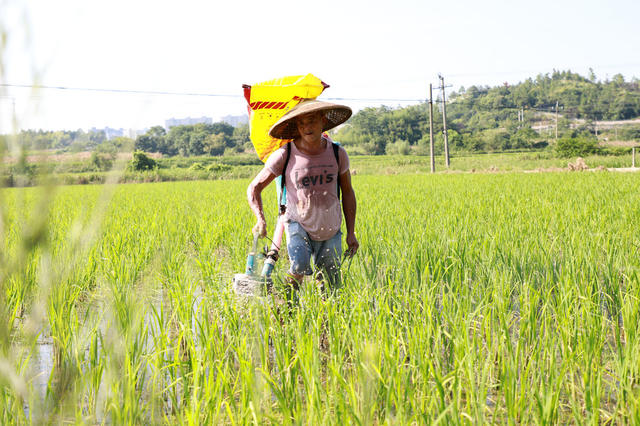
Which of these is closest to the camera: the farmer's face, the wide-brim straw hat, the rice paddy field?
the rice paddy field

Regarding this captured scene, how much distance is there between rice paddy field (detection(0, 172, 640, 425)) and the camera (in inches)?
22.0

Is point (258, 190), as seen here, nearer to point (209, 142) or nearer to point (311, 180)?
point (311, 180)

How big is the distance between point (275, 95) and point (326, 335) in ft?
4.19

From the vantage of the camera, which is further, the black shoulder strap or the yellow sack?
the yellow sack

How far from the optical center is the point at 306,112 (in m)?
2.41

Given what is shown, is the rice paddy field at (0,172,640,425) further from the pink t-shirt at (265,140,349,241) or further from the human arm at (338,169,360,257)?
the pink t-shirt at (265,140,349,241)

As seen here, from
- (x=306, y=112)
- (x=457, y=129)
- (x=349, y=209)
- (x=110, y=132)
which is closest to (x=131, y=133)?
(x=110, y=132)

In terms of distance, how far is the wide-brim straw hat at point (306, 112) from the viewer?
2.41 m

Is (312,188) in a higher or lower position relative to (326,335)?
higher

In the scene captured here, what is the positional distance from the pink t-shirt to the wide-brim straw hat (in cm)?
11

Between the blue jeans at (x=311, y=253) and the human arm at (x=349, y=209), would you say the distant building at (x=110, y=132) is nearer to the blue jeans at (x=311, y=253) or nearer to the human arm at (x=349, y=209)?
the blue jeans at (x=311, y=253)

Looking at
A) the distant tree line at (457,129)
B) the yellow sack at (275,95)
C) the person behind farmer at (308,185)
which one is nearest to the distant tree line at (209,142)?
the distant tree line at (457,129)

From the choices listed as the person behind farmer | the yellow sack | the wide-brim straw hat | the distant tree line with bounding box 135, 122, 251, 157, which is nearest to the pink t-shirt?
the person behind farmer

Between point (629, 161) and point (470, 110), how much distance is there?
69.1m
